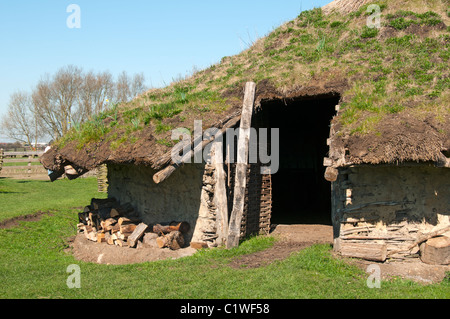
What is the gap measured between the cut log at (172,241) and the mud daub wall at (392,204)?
134 inches

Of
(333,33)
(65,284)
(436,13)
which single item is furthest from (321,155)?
(65,284)

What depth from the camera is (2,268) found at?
8203 mm

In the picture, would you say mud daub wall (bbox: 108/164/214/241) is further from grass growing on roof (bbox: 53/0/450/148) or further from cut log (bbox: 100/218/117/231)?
grass growing on roof (bbox: 53/0/450/148)

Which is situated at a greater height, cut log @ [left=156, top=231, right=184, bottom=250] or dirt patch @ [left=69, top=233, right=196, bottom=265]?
cut log @ [left=156, top=231, right=184, bottom=250]

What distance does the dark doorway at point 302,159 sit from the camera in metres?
13.8

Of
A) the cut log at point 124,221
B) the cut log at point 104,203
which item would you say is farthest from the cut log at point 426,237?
the cut log at point 104,203

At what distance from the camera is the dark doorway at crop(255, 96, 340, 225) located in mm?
13789

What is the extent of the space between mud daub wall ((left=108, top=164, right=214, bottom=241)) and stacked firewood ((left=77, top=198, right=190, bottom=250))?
0.21 metres

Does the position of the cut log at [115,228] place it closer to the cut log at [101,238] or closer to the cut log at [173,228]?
the cut log at [101,238]

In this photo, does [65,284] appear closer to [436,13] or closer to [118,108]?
[118,108]

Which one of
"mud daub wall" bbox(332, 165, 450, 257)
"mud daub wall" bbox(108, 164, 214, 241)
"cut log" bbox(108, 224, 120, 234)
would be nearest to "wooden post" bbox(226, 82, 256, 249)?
"mud daub wall" bbox(108, 164, 214, 241)

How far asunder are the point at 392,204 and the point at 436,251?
41.3 inches

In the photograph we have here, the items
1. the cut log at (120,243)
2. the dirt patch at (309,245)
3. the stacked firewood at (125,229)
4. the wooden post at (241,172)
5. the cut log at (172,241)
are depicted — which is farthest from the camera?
the cut log at (120,243)

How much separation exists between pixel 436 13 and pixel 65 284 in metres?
11.1
